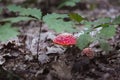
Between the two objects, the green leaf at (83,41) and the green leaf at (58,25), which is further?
the green leaf at (83,41)

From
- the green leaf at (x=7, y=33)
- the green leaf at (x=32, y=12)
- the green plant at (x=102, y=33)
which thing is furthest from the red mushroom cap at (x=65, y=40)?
the green leaf at (x=7, y=33)

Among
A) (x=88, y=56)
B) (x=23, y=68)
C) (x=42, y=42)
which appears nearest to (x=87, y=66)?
(x=88, y=56)

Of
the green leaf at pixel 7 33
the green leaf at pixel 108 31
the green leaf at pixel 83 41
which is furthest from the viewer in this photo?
the green leaf at pixel 83 41

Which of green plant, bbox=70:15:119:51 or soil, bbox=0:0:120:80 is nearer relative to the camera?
green plant, bbox=70:15:119:51

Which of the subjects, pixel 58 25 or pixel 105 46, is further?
pixel 105 46

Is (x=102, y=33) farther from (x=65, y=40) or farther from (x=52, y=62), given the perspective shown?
(x=52, y=62)

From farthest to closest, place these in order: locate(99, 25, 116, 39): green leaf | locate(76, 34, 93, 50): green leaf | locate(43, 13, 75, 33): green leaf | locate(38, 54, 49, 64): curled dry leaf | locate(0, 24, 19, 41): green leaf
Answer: locate(38, 54, 49, 64): curled dry leaf → locate(76, 34, 93, 50): green leaf → locate(99, 25, 116, 39): green leaf → locate(43, 13, 75, 33): green leaf → locate(0, 24, 19, 41): green leaf

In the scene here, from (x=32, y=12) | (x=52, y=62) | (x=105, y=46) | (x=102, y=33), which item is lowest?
(x=52, y=62)

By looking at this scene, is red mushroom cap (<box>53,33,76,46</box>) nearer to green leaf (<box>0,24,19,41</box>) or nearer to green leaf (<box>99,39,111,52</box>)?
green leaf (<box>99,39,111,52</box>)

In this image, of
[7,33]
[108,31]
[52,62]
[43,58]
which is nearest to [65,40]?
[52,62]

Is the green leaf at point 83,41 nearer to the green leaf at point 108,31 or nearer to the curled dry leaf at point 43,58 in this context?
the green leaf at point 108,31

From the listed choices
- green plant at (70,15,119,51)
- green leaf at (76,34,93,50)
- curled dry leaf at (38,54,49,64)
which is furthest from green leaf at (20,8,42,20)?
curled dry leaf at (38,54,49,64)
